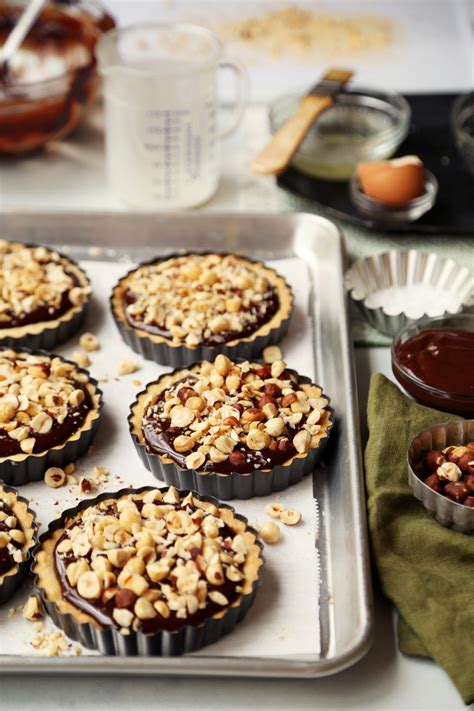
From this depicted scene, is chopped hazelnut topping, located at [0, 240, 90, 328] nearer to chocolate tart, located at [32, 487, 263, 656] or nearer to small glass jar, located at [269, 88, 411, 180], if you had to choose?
chocolate tart, located at [32, 487, 263, 656]

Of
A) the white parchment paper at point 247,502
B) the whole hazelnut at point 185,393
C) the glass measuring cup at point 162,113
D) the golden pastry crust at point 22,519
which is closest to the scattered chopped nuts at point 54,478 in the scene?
the white parchment paper at point 247,502

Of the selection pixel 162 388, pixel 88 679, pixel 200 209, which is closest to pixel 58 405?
pixel 162 388

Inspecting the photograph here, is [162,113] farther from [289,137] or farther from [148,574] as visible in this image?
[148,574]

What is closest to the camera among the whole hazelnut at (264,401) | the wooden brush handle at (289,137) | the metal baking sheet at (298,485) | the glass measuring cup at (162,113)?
the metal baking sheet at (298,485)

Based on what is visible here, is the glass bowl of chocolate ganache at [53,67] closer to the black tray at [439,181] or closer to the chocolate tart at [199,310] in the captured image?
the black tray at [439,181]

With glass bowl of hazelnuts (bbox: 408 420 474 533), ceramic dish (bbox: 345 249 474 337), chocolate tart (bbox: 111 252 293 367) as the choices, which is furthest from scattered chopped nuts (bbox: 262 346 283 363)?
glass bowl of hazelnuts (bbox: 408 420 474 533)
